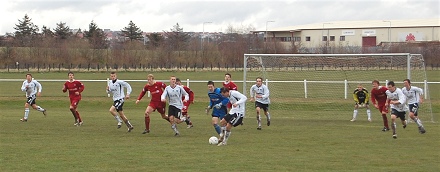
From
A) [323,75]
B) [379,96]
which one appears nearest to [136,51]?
[323,75]

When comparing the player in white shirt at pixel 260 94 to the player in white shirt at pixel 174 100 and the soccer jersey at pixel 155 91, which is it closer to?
the soccer jersey at pixel 155 91

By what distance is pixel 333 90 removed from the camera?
38.2 meters

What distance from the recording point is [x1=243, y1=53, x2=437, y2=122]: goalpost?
30891 millimetres

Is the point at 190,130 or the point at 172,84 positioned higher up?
the point at 172,84

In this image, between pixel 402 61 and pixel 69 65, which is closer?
pixel 402 61

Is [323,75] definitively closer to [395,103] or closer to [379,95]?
[379,95]

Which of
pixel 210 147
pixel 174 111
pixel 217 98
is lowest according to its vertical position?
pixel 210 147

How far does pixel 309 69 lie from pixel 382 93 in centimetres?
1357

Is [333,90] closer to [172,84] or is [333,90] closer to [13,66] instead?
[172,84]

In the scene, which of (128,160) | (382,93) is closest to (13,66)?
(382,93)

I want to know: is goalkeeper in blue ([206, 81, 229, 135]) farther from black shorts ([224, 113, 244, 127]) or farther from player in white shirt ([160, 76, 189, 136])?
black shorts ([224, 113, 244, 127])

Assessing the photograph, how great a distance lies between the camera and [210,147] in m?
17.9

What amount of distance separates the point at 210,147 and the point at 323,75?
75.3 ft

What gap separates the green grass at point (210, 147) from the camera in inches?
575
